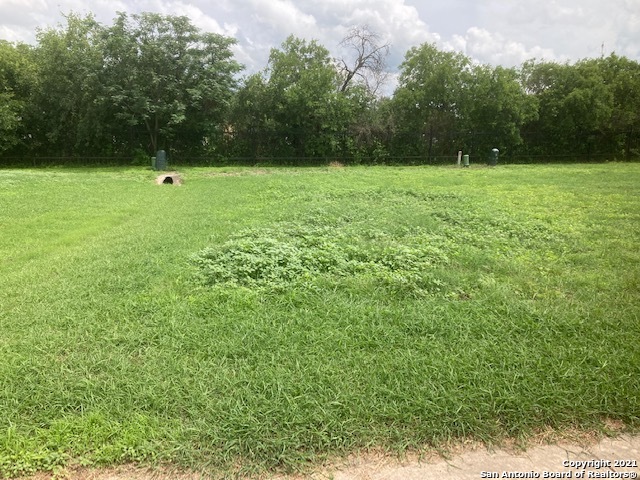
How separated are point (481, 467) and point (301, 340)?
1.29 metres

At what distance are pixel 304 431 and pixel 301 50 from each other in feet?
70.7

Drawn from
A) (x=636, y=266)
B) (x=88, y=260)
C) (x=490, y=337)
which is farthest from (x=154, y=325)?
(x=636, y=266)

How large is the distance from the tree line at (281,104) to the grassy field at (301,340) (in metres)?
14.5

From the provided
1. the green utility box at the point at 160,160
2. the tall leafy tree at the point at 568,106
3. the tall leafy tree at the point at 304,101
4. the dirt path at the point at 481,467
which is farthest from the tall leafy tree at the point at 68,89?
the tall leafy tree at the point at 568,106

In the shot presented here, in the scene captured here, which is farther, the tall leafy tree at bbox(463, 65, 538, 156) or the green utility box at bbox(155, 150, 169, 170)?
the tall leafy tree at bbox(463, 65, 538, 156)

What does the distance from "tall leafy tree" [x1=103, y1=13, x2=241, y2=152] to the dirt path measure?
17.3m

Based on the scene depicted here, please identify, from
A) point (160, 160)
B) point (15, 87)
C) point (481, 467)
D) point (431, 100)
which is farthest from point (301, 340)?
point (15, 87)

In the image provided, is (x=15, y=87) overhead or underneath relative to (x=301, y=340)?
overhead

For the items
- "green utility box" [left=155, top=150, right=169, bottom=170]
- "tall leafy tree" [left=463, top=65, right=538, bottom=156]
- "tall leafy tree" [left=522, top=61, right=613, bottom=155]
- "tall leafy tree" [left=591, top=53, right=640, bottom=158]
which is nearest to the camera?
"green utility box" [left=155, top=150, right=169, bottom=170]

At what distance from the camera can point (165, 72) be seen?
17891 millimetres

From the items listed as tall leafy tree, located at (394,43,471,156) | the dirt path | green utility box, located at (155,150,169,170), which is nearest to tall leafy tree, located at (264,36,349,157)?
tall leafy tree, located at (394,43,471,156)

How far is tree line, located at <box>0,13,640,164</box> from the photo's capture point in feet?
58.7

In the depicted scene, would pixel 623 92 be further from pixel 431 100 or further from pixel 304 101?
pixel 304 101

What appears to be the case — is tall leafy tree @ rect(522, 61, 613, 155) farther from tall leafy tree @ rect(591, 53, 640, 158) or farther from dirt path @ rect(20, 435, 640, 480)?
dirt path @ rect(20, 435, 640, 480)
